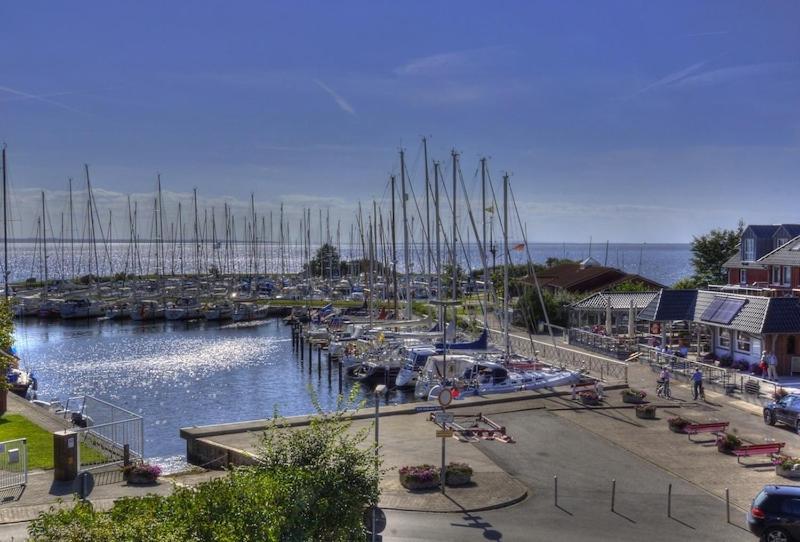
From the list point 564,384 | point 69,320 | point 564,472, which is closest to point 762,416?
point 564,384

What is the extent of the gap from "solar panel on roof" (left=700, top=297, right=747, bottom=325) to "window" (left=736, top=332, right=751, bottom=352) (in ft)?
3.86

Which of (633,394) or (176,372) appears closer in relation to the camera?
(633,394)

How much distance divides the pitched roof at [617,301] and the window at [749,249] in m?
7.99

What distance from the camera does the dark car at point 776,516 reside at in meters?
17.7

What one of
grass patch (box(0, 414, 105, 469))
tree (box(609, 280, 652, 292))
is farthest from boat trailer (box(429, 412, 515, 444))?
tree (box(609, 280, 652, 292))

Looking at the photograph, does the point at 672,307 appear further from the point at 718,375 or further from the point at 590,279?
the point at 590,279

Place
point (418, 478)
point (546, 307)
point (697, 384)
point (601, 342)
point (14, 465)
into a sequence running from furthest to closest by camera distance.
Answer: point (546, 307)
point (601, 342)
point (697, 384)
point (14, 465)
point (418, 478)

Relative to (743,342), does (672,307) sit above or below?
above

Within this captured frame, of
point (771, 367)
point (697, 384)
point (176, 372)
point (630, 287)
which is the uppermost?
point (630, 287)

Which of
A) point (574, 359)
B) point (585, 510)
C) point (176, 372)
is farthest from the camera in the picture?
point (176, 372)

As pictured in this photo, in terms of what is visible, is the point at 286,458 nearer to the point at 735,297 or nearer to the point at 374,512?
the point at 374,512

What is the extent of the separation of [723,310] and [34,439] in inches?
1498

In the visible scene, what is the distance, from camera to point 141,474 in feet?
75.9

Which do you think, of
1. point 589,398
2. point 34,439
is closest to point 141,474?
point 34,439
